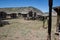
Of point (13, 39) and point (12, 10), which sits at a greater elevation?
point (12, 10)

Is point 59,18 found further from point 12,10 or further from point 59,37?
point 12,10

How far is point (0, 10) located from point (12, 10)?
4.89 metres

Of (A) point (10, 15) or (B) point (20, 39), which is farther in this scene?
(A) point (10, 15)

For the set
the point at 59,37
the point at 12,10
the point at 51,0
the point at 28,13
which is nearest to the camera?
the point at 51,0

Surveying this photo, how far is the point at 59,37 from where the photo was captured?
426 inches

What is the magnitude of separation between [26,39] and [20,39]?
0.64 m

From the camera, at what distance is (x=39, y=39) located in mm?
13594

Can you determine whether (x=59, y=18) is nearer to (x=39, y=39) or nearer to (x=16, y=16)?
(x=39, y=39)

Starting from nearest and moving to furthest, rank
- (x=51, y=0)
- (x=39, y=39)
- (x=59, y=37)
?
1. (x=51, y=0)
2. (x=59, y=37)
3. (x=39, y=39)

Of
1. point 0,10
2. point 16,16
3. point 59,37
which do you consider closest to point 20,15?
point 16,16

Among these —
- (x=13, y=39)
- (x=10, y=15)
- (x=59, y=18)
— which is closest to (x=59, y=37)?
(x=59, y=18)

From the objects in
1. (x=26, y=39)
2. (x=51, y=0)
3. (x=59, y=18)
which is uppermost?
(x=51, y=0)

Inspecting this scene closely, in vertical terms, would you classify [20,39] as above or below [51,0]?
below

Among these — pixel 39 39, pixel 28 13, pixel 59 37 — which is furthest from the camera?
pixel 28 13
